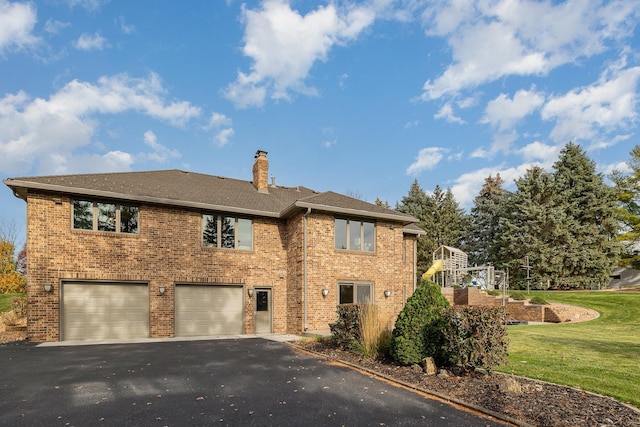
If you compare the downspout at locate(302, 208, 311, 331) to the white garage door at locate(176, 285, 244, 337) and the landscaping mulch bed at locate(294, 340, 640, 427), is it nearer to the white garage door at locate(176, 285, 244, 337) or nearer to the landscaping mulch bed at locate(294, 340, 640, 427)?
the white garage door at locate(176, 285, 244, 337)


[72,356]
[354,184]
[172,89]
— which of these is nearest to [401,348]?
[72,356]

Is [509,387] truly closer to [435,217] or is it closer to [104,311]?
[104,311]

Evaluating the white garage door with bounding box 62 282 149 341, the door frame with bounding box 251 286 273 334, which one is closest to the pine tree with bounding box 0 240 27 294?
the white garage door with bounding box 62 282 149 341

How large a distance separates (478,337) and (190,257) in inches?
417

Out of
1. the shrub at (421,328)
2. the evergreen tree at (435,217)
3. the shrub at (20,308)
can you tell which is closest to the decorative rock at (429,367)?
the shrub at (421,328)

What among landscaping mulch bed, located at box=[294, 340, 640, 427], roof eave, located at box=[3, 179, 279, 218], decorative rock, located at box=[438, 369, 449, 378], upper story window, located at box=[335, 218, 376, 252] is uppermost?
roof eave, located at box=[3, 179, 279, 218]

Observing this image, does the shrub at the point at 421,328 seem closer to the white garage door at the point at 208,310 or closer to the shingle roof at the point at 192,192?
the shingle roof at the point at 192,192

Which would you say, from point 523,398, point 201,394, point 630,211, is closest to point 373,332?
point 523,398

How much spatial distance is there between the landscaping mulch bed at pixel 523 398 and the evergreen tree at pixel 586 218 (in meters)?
26.6

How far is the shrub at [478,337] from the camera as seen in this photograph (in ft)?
19.7

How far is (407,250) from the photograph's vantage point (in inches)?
707

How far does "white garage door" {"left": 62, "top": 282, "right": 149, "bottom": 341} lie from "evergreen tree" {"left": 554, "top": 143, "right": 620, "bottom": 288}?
28.7 meters

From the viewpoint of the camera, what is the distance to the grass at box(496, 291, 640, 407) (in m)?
5.88

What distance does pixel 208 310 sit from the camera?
549 inches
